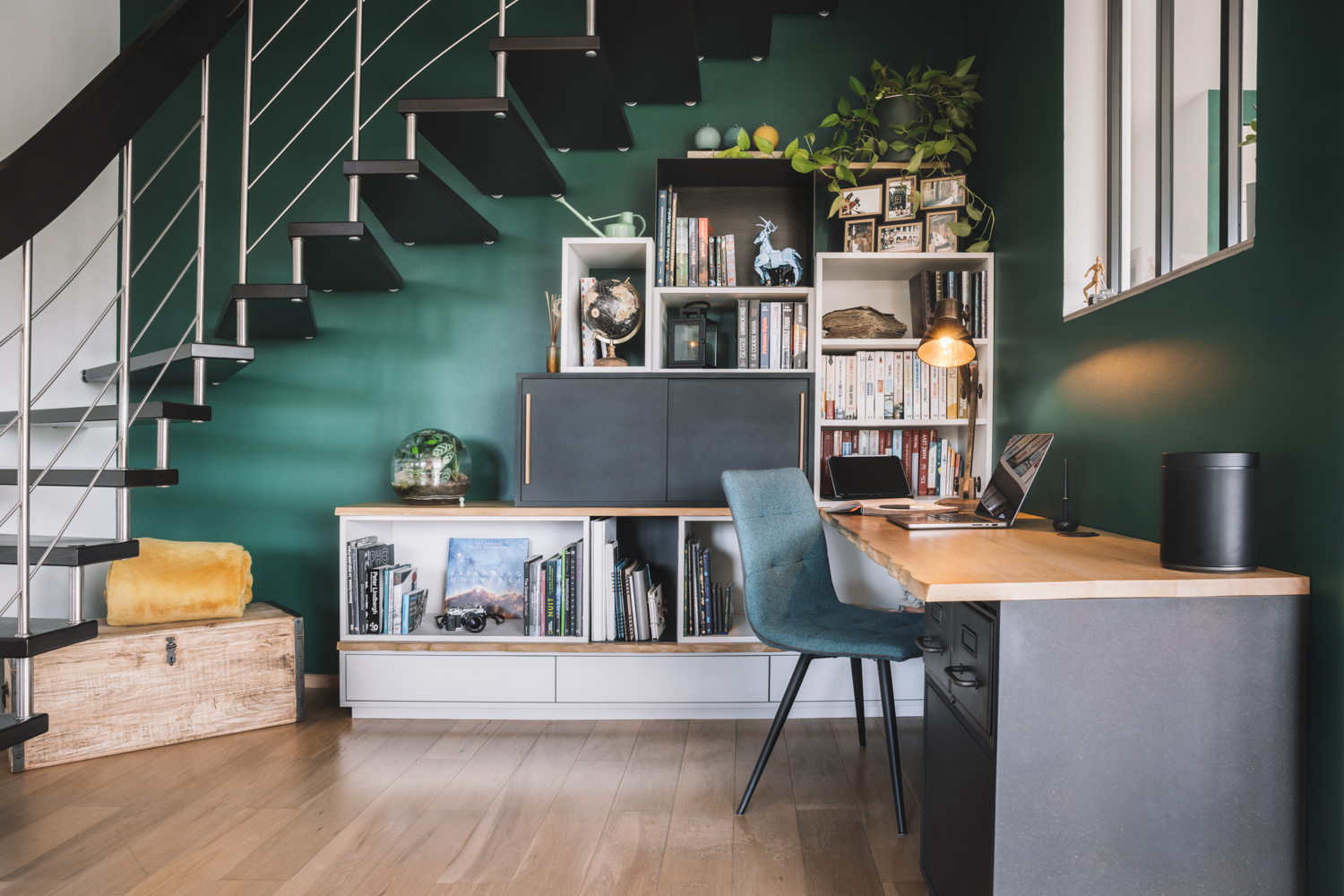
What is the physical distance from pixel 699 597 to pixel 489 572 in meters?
0.89

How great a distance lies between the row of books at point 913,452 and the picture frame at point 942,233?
691 mm

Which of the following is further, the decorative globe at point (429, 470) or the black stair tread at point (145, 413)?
the decorative globe at point (429, 470)

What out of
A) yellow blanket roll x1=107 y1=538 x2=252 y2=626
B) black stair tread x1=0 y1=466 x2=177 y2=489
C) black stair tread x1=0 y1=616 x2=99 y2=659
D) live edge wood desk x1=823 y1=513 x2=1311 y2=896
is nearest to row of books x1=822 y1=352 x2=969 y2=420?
live edge wood desk x1=823 y1=513 x2=1311 y2=896

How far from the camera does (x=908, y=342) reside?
110 inches

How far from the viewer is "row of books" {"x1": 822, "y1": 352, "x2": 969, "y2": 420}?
9.34ft

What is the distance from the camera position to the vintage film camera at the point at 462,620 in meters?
2.76

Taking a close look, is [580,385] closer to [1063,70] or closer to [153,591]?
[153,591]

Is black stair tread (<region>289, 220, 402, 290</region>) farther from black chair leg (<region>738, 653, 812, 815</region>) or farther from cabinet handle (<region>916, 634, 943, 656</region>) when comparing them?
cabinet handle (<region>916, 634, 943, 656</region>)

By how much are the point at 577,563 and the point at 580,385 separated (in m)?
0.64

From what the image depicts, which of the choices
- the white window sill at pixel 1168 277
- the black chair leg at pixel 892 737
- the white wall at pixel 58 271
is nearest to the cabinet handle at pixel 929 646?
the black chair leg at pixel 892 737

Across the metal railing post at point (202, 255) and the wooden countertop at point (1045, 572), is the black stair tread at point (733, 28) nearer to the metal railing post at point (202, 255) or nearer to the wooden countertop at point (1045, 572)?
the metal railing post at point (202, 255)

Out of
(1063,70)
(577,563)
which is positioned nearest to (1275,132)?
(1063,70)

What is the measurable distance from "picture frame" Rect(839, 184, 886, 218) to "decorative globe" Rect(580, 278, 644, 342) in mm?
875

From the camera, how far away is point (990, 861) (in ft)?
3.90
